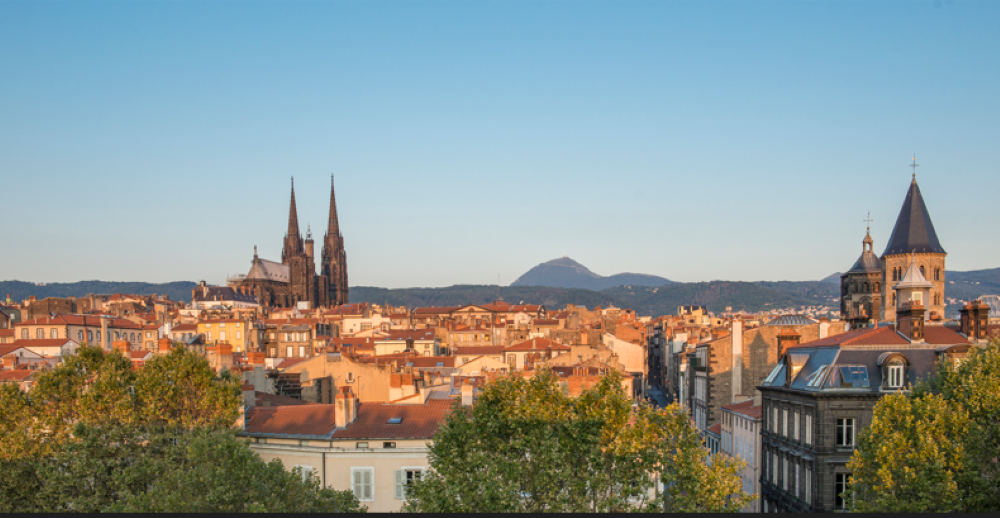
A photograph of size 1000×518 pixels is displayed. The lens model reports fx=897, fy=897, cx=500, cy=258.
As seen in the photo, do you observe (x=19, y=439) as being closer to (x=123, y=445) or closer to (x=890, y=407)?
(x=123, y=445)

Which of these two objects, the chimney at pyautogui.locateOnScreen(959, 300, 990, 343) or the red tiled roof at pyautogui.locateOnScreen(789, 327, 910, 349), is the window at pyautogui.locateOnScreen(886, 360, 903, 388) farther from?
the chimney at pyautogui.locateOnScreen(959, 300, 990, 343)

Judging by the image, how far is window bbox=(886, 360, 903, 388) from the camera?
38156 millimetres

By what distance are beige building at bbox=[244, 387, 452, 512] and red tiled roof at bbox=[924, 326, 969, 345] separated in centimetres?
2227

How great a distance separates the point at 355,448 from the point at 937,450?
21.9 meters

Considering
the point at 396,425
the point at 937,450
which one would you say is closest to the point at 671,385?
the point at 396,425

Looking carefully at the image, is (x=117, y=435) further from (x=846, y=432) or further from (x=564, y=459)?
(x=846, y=432)

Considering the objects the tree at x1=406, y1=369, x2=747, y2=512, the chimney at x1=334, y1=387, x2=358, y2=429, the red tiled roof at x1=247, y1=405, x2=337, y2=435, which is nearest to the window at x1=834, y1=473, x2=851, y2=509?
the tree at x1=406, y1=369, x2=747, y2=512

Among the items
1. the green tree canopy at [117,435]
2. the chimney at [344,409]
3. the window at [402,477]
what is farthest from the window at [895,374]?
the chimney at [344,409]

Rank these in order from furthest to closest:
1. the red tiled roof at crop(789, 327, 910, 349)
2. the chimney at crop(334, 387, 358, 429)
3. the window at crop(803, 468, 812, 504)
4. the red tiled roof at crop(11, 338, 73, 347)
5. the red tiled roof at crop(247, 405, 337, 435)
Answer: the red tiled roof at crop(11, 338, 73, 347)
the red tiled roof at crop(789, 327, 910, 349)
the red tiled roof at crop(247, 405, 337, 435)
the window at crop(803, 468, 812, 504)
the chimney at crop(334, 387, 358, 429)

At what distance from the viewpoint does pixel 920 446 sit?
2825 cm

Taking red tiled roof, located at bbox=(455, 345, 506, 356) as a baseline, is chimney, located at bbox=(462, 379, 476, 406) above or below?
above

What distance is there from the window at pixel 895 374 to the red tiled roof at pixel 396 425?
1902 cm

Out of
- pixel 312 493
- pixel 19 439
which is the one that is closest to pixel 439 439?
pixel 312 493

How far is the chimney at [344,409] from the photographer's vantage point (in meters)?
38.4
